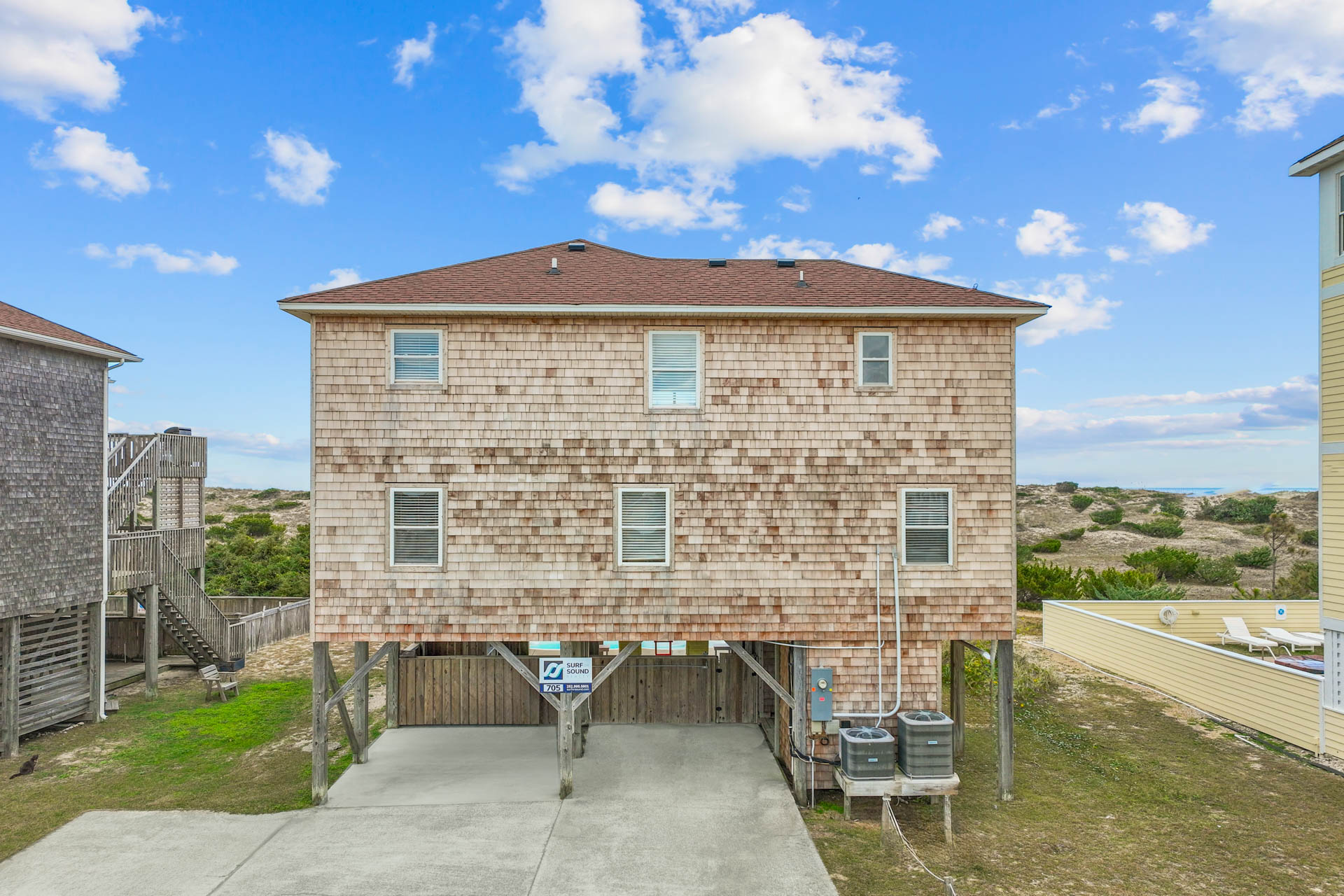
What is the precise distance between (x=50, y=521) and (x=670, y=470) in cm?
1129

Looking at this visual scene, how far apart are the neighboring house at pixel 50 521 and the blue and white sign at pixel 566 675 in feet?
30.7

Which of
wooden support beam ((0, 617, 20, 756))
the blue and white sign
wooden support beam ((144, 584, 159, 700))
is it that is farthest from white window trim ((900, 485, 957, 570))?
wooden support beam ((144, 584, 159, 700))

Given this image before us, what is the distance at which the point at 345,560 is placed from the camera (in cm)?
976

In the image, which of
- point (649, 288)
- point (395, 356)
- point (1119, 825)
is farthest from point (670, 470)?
point (1119, 825)

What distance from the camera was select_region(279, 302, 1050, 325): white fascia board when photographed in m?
9.67

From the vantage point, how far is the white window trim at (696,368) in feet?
32.8

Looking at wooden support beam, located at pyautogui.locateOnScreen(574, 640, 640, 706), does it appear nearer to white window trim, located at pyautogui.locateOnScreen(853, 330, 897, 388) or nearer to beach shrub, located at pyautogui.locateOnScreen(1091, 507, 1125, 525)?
white window trim, located at pyautogui.locateOnScreen(853, 330, 897, 388)

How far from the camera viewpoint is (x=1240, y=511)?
51969 millimetres

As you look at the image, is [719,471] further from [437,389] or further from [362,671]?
[362,671]

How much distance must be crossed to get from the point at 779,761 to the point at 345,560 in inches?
284

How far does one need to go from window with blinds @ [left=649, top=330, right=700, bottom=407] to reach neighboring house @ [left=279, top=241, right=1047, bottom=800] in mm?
28

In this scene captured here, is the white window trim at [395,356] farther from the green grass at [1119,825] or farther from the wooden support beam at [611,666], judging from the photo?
the green grass at [1119,825]

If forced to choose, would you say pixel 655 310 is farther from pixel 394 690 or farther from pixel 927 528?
pixel 394 690

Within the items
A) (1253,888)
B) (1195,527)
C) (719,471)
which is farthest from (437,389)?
(1195,527)
